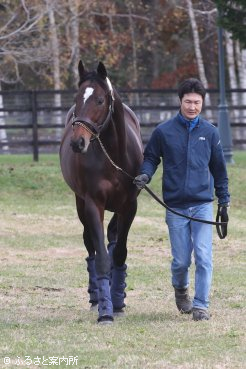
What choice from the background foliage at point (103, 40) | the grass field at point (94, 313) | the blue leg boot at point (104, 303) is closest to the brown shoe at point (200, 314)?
the grass field at point (94, 313)

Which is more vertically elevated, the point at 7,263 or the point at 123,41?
the point at 123,41

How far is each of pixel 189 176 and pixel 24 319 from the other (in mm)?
1899

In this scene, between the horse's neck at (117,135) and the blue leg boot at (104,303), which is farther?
the horse's neck at (117,135)

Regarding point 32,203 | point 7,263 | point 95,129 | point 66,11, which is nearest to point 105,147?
point 95,129

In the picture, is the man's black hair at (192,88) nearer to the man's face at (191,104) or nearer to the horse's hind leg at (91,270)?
the man's face at (191,104)

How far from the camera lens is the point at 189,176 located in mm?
8945

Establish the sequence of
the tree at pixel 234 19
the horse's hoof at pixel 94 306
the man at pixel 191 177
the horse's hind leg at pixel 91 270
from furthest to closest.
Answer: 1. the tree at pixel 234 19
2. the horse's hind leg at pixel 91 270
3. the horse's hoof at pixel 94 306
4. the man at pixel 191 177

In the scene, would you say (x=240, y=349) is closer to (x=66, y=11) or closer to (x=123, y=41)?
(x=66, y=11)

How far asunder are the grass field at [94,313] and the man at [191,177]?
1.71 feet

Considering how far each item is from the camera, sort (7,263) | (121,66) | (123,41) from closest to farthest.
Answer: (7,263)
(123,41)
(121,66)

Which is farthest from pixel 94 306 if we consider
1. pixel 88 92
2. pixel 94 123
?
pixel 88 92

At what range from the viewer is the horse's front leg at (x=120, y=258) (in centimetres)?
972

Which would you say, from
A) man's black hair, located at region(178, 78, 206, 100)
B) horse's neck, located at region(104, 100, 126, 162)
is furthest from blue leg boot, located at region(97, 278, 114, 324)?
man's black hair, located at region(178, 78, 206, 100)

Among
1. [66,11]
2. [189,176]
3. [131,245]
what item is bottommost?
[131,245]
